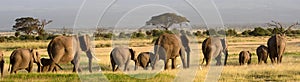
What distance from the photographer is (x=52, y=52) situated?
66.0 feet

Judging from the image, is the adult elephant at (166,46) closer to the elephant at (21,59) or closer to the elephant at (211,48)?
the elephant at (211,48)

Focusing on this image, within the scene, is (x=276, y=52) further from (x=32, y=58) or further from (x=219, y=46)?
(x=32, y=58)

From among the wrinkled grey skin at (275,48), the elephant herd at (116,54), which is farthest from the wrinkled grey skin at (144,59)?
the wrinkled grey skin at (275,48)

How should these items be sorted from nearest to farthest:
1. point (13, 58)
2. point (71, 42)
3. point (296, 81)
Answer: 1. point (296, 81)
2. point (13, 58)
3. point (71, 42)

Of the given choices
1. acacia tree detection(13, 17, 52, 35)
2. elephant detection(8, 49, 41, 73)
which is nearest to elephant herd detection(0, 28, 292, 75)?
elephant detection(8, 49, 41, 73)

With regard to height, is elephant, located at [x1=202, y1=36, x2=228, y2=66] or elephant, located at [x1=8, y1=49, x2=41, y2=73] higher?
elephant, located at [x1=8, y1=49, x2=41, y2=73]

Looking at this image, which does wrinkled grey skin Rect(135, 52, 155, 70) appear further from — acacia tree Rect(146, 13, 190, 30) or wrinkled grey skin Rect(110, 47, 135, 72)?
acacia tree Rect(146, 13, 190, 30)

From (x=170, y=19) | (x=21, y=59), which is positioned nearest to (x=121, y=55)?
(x=21, y=59)

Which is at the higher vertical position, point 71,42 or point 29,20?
point 71,42

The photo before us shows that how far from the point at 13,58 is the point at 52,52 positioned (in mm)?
1576

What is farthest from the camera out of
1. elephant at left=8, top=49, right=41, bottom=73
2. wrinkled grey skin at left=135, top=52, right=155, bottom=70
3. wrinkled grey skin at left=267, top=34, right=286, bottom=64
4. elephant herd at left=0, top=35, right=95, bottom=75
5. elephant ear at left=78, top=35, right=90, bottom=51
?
wrinkled grey skin at left=267, top=34, right=286, bottom=64

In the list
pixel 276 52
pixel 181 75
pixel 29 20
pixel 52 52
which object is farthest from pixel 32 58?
pixel 29 20

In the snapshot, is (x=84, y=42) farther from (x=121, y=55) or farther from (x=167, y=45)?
(x=167, y=45)

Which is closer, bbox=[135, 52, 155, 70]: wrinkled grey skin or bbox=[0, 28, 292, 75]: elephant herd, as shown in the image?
bbox=[0, 28, 292, 75]: elephant herd
